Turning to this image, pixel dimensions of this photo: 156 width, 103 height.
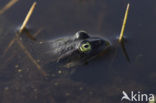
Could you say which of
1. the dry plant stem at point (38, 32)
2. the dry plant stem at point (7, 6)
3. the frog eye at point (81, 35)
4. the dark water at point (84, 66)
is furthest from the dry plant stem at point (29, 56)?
the frog eye at point (81, 35)

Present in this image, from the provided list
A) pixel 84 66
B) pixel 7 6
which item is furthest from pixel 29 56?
pixel 7 6

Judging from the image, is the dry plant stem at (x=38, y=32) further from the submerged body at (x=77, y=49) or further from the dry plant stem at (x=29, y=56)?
the submerged body at (x=77, y=49)

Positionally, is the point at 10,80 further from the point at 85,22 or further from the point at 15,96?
the point at 85,22

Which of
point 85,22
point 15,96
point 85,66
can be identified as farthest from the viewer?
point 85,22

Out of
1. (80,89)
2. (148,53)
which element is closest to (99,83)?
(80,89)

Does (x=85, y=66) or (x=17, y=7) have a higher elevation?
(x=17, y=7)

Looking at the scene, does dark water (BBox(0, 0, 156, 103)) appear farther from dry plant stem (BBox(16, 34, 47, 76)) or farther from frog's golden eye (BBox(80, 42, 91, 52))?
frog's golden eye (BBox(80, 42, 91, 52))
